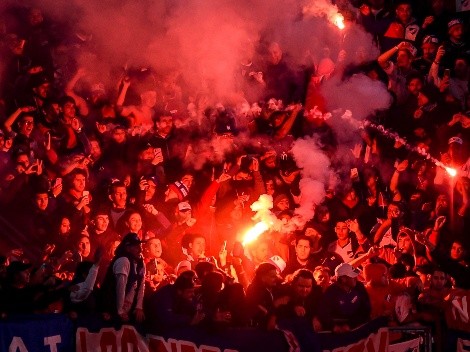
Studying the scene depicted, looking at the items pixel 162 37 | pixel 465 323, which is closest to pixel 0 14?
pixel 162 37

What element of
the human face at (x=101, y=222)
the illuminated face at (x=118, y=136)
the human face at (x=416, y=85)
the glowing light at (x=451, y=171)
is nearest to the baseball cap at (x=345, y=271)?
the human face at (x=101, y=222)

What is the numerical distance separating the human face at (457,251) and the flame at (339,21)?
10.7 feet

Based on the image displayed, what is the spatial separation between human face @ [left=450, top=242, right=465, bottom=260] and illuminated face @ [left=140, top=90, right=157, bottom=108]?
323 cm

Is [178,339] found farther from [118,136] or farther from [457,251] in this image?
[457,251]

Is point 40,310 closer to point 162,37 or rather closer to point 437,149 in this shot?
point 162,37

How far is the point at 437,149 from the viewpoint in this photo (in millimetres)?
9445

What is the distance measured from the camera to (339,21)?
10391 millimetres

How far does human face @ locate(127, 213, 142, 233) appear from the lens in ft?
Result: 24.6

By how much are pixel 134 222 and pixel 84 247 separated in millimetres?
499

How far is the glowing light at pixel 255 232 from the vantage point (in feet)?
26.9

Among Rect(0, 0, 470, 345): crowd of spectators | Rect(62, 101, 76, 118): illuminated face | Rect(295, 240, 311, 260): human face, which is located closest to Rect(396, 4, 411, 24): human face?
Rect(0, 0, 470, 345): crowd of spectators

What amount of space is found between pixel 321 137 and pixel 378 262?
269 centimetres

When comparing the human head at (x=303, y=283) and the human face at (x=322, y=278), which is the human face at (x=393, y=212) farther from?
the human head at (x=303, y=283)

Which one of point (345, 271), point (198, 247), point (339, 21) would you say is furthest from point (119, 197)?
point (339, 21)
